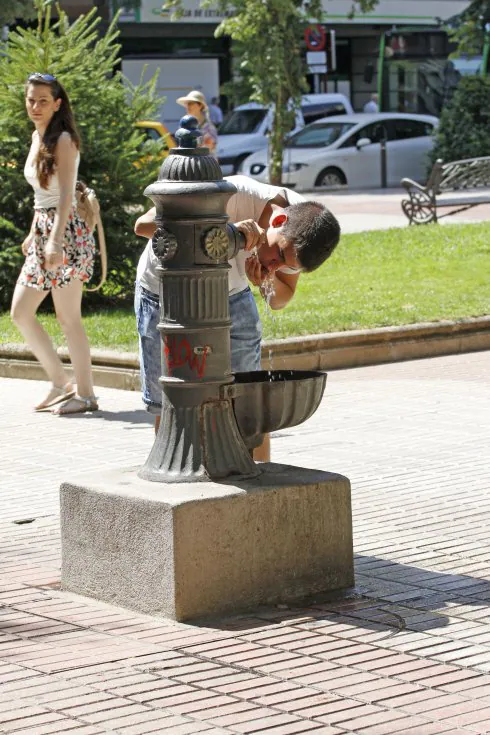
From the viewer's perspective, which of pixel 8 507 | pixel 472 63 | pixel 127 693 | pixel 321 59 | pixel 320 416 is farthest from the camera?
pixel 472 63

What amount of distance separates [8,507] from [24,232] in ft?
20.7

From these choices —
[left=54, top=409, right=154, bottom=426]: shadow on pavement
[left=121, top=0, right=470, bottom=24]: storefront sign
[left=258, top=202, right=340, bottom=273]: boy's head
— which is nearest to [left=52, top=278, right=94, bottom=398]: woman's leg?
[left=54, top=409, right=154, bottom=426]: shadow on pavement

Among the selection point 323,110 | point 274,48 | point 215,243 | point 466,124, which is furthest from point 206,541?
point 323,110

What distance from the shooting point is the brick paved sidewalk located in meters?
3.88

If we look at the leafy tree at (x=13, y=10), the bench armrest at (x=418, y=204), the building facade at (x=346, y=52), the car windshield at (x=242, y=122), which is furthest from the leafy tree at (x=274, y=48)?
the building facade at (x=346, y=52)

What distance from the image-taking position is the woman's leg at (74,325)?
8.96 m

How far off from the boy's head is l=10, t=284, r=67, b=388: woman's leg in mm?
4086

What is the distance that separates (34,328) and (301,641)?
5031mm

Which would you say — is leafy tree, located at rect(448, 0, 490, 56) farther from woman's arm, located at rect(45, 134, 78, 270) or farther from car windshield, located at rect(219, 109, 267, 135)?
woman's arm, located at rect(45, 134, 78, 270)

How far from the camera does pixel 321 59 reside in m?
34.9

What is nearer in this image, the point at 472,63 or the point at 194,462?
the point at 194,462

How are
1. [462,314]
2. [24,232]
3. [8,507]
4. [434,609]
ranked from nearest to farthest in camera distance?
[434,609], [8,507], [462,314], [24,232]

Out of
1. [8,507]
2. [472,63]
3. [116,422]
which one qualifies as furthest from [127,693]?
[472,63]

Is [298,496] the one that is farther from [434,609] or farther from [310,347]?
[310,347]
